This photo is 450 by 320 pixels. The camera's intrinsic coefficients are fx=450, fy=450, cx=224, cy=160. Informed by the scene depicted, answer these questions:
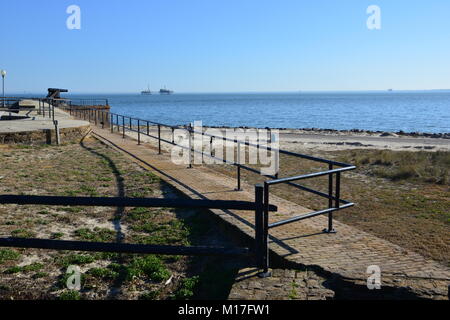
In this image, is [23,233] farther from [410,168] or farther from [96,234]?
[410,168]

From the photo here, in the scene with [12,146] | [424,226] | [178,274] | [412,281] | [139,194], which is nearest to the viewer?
Answer: [412,281]

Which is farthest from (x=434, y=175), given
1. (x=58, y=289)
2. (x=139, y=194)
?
(x=58, y=289)

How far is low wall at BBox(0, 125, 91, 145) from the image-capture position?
15500mm

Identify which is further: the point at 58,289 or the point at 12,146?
the point at 12,146

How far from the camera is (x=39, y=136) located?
1616 centimetres

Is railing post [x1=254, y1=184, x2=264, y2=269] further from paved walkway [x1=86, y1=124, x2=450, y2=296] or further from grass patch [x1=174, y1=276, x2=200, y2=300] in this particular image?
grass patch [x1=174, y1=276, x2=200, y2=300]

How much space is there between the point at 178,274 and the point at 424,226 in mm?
4118

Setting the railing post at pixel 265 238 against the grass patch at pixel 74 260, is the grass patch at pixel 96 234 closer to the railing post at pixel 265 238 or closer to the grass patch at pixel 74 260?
the grass patch at pixel 74 260

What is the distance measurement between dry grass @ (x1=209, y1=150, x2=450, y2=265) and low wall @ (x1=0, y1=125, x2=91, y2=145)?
6.47 m

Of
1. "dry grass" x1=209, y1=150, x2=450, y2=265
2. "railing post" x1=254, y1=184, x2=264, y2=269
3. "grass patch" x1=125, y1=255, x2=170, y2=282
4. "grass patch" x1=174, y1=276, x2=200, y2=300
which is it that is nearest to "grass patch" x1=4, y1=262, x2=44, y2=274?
"grass patch" x1=125, y1=255, x2=170, y2=282

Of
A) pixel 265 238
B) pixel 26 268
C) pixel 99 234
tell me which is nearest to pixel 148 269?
pixel 26 268

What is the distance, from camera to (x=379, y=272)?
457cm
